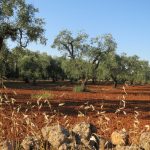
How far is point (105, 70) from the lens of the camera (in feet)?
244

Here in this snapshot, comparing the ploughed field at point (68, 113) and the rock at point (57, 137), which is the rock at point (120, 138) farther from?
the rock at point (57, 137)

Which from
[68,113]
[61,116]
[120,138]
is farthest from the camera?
[68,113]

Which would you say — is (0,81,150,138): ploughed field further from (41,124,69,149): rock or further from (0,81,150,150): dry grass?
(41,124,69,149): rock

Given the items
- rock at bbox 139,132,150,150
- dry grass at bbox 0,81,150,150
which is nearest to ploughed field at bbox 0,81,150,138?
dry grass at bbox 0,81,150,150

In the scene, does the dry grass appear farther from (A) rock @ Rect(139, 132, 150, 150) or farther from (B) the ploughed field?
(A) rock @ Rect(139, 132, 150, 150)

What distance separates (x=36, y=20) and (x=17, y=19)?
1.49m

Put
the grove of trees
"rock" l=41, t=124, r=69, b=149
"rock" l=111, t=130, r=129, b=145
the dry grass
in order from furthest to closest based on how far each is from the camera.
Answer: the grove of trees → "rock" l=111, t=130, r=129, b=145 → "rock" l=41, t=124, r=69, b=149 → the dry grass

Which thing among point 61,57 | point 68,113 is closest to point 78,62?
point 61,57

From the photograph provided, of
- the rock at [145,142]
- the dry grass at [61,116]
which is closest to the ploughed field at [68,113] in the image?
the dry grass at [61,116]

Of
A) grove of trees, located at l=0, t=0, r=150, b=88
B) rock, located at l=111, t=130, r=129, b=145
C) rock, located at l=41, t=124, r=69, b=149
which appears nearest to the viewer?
rock, located at l=41, t=124, r=69, b=149

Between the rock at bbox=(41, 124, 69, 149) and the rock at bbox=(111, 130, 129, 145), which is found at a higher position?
the rock at bbox=(41, 124, 69, 149)

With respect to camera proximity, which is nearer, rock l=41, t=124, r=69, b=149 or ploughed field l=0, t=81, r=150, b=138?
ploughed field l=0, t=81, r=150, b=138

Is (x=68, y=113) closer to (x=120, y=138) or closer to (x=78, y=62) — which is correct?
(x=120, y=138)

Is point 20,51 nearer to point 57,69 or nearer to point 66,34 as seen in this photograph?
point 66,34
